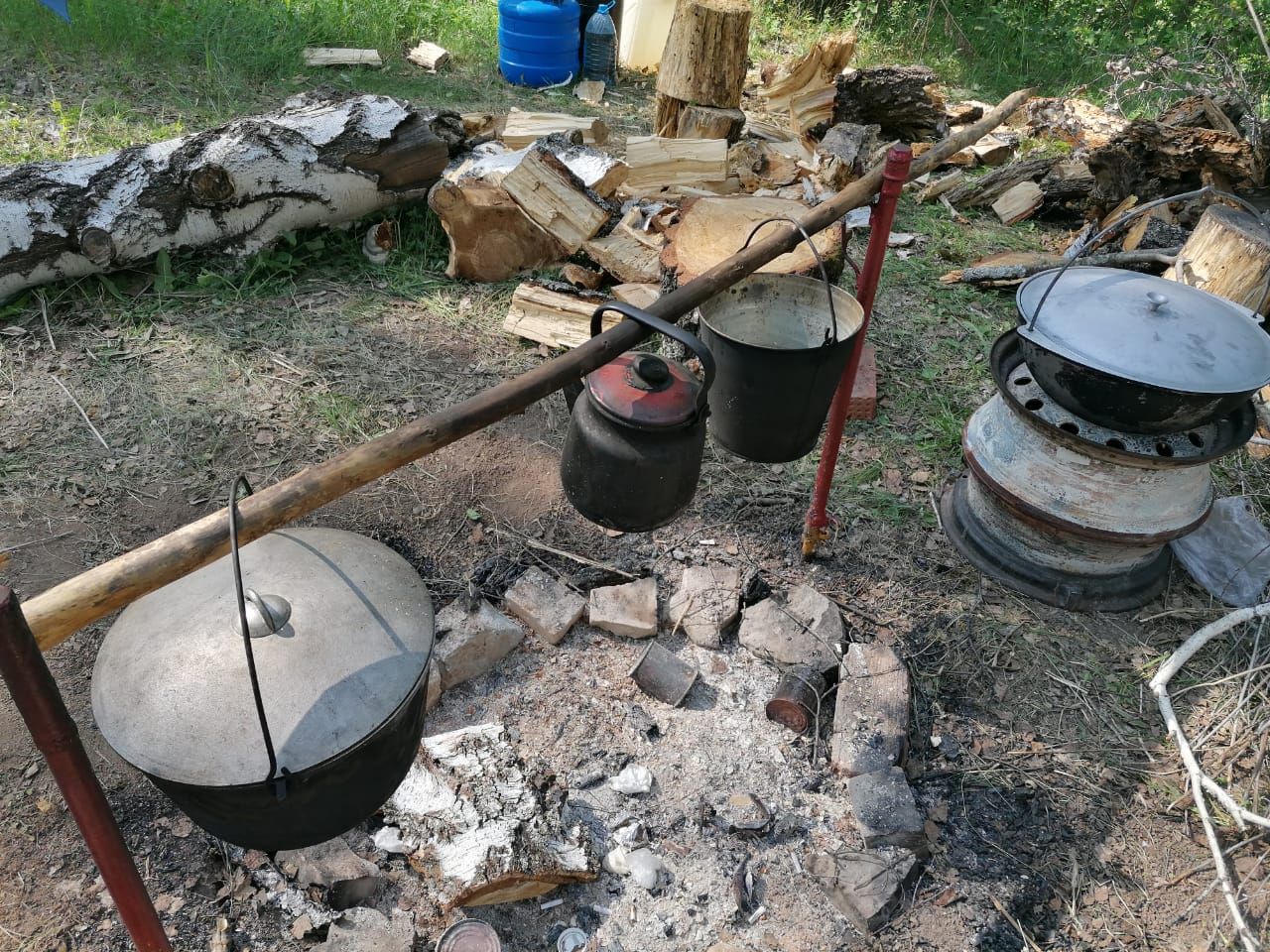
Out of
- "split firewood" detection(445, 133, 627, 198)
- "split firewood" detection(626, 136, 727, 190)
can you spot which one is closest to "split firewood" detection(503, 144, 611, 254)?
"split firewood" detection(445, 133, 627, 198)

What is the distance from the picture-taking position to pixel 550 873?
2.49 metres

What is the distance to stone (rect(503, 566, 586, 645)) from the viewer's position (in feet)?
10.7

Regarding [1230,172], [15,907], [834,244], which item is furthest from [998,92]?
[15,907]

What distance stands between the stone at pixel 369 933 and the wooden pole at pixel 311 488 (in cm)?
124

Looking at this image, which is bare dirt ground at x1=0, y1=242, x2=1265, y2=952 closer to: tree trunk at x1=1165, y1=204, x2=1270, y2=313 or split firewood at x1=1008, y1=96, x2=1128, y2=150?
tree trunk at x1=1165, y1=204, x2=1270, y2=313

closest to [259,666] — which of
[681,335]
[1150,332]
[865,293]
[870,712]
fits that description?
[681,335]

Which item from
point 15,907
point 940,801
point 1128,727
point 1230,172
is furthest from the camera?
point 1230,172

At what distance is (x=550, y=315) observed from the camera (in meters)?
4.80

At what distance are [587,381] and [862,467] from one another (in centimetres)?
241

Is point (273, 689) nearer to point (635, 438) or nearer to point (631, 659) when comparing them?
point (635, 438)

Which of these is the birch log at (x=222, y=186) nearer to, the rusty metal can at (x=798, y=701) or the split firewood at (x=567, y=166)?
the split firewood at (x=567, y=166)

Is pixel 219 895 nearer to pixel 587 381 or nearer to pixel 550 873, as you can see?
pixel 550 873

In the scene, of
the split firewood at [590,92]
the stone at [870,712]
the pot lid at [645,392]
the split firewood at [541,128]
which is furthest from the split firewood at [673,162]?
the pot lid at [645,392]

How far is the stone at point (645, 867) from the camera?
8.62 ft
